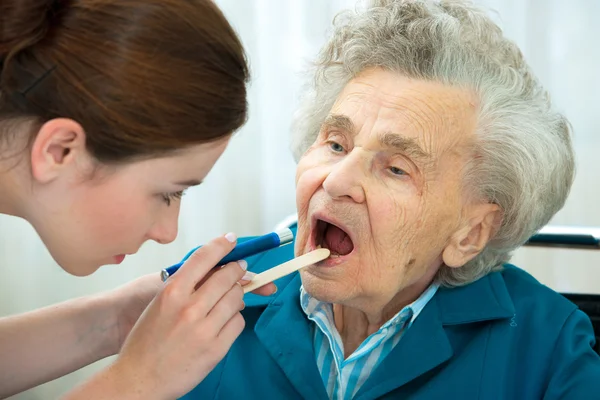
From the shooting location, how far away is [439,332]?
4.33ft

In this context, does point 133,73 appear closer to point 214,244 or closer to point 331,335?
point 214,244

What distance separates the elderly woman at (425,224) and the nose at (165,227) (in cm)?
31

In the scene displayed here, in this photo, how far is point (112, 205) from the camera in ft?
3.30

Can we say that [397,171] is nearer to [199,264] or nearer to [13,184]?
[199,264]

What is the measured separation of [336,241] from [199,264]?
40cm

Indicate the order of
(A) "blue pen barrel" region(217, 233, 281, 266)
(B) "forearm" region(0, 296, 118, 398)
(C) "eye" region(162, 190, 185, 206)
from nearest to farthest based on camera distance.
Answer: (C) "eye" region(162, 190, 185, 206)
(A) "blue pen barrel" region(217, 233, 281, 266)
(B) "forearm" region(0, 296, 118, 398)

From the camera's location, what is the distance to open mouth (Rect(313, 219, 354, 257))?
1.41 meters

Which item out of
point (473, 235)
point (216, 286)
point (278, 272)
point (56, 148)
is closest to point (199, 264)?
point (216, 286)

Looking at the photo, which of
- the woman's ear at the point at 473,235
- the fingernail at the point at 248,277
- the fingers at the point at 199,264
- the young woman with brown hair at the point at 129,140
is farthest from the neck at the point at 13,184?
the woman's ear at the point at 473,235

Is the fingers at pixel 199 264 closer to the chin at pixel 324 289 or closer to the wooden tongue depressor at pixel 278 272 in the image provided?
the wooden tongue depressor at pixel 278 272

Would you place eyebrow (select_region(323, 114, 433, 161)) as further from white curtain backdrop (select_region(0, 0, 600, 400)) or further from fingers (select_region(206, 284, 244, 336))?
white curtain backdrop (select_region(0, 0, 600, 400))

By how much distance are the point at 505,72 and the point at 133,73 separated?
0.76 m

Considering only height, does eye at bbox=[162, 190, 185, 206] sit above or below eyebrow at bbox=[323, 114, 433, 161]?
below

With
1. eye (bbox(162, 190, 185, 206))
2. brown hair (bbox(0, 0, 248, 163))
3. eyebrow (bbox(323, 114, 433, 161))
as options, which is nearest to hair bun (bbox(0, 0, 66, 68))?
brown hair (bbox(0, 0, 248, 163))
